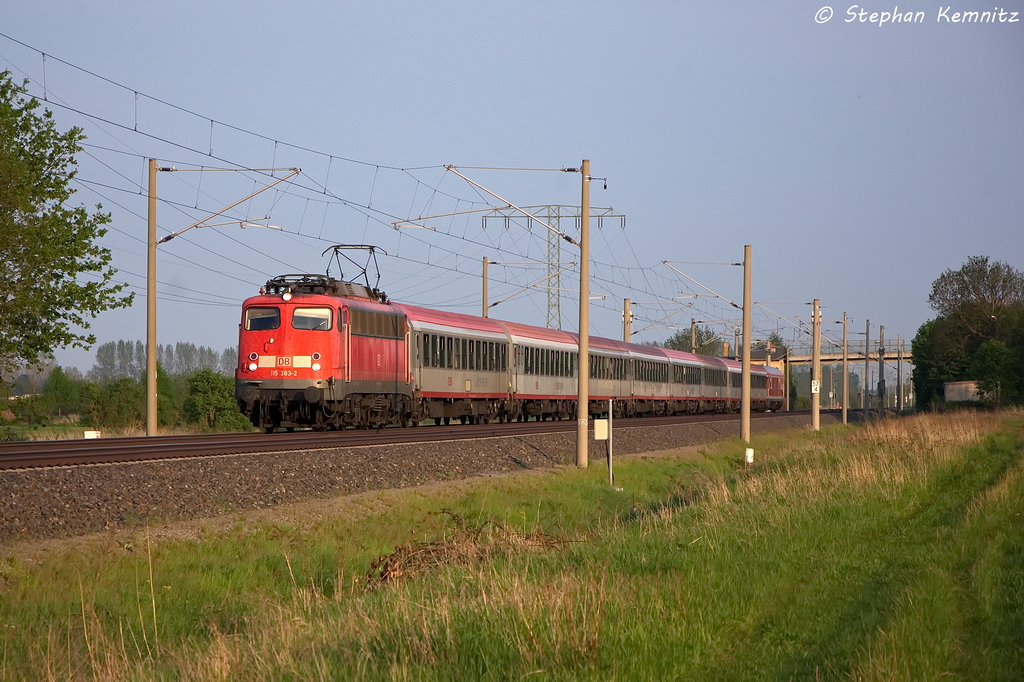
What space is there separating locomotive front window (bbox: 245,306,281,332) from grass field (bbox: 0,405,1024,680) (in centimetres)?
1153

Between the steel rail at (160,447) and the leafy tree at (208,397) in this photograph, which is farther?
the leafy tree at (208,397)

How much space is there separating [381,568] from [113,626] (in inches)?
114

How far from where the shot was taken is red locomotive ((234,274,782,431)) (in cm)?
2712

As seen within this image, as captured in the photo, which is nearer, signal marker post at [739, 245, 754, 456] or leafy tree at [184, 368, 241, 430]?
signal marker post at [739, 245, 754, 456]

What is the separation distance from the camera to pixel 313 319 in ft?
89.4

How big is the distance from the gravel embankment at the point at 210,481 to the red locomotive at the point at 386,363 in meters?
4.87

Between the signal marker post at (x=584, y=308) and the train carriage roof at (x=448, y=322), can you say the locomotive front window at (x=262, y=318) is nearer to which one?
the train carriage roof at (x=448, y=322)

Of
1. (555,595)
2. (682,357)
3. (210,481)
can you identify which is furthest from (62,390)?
(555,595)

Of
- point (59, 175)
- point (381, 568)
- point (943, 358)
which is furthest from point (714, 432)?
point (943, 358)

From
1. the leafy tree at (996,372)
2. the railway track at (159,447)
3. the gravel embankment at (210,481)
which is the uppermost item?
the leafy tree at (996,372)

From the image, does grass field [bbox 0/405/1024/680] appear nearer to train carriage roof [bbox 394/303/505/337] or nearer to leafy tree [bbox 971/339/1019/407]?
train carriage roof [bbox 394/303/505/337]

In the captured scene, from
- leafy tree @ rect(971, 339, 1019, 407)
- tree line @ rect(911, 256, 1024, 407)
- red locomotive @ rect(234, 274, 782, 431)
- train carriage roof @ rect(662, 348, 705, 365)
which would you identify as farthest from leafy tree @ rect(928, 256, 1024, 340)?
red locomotive @ rect(234, 274, 782, 431)

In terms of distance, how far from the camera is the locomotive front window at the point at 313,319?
27.1 metres

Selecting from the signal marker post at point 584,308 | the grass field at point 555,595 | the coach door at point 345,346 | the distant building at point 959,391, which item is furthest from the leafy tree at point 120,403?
the distant building at point 959,391
